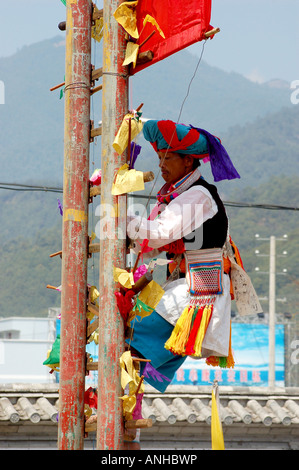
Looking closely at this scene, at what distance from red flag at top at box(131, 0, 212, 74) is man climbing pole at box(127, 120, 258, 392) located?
1.66 ft

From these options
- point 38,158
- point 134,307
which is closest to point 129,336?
point 134,307

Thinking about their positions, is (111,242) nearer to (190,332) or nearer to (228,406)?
(190,332)

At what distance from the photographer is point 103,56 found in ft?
13.1

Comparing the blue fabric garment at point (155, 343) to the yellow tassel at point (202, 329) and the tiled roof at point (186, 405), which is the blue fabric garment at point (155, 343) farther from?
the tiled roof at point (186, 405)

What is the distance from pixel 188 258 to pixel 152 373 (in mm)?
617

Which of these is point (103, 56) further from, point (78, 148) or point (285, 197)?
point (285, 197)

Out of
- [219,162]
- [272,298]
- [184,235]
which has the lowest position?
[184,235]

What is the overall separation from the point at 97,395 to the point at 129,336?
1.12 ft

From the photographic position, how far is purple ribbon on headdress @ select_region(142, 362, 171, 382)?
14.1 feet

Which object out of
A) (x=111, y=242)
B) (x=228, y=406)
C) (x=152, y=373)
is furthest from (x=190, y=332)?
(x=228, y=406)

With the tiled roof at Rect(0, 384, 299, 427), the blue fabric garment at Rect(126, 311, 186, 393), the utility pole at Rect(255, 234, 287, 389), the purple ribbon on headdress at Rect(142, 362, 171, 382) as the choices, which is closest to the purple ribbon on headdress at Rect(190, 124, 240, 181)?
the blue fabric garment at Rect(126, 311, 186, 393)

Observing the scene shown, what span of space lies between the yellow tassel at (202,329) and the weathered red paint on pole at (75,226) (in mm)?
574

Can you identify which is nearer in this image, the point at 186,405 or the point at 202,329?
the point at 202,329

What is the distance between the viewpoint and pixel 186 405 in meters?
9.45
